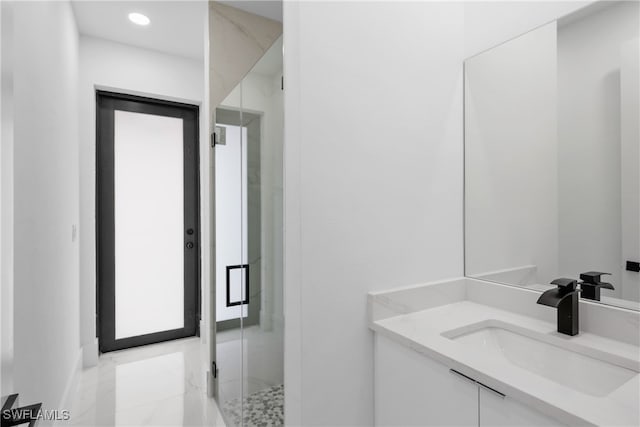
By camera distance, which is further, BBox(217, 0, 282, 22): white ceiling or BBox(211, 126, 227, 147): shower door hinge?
BBox(217, 0, 282, 22): white ceiling

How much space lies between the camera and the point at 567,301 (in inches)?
41.3

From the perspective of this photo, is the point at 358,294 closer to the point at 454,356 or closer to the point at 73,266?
the point at 454,356

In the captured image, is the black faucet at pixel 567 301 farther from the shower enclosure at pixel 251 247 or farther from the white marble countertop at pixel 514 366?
the shower enclosure at pixel 251 247

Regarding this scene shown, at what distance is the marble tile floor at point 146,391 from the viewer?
1.94 m

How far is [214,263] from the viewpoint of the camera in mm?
2043

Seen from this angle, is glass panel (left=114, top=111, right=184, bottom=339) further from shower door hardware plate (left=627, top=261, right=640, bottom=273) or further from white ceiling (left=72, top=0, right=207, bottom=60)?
shower door hardware plate (left=627, top=261, right=640, bottom=273)

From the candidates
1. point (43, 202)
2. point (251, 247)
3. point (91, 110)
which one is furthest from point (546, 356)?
point (91, 110)

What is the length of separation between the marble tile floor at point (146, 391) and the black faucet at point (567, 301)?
1784 millimetres

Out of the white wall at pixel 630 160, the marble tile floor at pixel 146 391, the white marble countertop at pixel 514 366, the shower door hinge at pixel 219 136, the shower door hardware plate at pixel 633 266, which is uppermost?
the shower door hinge at pixel 219 136

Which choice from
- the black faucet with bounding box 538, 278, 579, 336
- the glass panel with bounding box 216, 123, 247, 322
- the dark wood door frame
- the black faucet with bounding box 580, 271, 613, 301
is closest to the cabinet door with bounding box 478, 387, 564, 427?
the black faucet with bounding box 538, 278, 579, 336

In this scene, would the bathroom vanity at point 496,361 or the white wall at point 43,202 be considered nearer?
the bathroom vanity at point 496,361

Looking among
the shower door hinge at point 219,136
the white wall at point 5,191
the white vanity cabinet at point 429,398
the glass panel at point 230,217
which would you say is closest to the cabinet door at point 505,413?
the white vanity cabinet at point 429,398

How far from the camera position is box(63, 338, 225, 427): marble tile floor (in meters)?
1.94

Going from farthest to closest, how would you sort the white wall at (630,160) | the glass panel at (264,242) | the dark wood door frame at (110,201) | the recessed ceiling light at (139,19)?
the dark wood door frame at (110,201), the recessed ceiling light at (139,19), the glass panel at (264,242), the white wall at (630,160)
